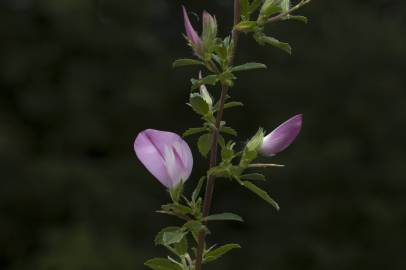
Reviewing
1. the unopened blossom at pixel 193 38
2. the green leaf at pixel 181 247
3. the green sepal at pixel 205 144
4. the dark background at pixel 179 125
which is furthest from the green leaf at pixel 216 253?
the dark background at pixel 179 125

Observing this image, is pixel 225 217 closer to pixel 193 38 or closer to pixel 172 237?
pixel 172 237

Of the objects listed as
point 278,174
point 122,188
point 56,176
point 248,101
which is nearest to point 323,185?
point 278,174

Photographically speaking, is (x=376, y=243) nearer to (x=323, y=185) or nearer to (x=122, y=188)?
(x=323, y=185)

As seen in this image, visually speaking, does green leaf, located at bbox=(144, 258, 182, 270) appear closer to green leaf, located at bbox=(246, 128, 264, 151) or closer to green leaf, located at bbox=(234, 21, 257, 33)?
green leaf, located at bbox=(246, 128, 264, 151)

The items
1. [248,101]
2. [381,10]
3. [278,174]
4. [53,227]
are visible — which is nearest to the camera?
[53,227]

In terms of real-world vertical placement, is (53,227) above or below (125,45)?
below

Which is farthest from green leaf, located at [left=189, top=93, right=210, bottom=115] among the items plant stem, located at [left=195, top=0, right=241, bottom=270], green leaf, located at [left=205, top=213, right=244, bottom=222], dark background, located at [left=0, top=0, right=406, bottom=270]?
dark background, located at [left=0, top=0, right=406, bottom=270]
